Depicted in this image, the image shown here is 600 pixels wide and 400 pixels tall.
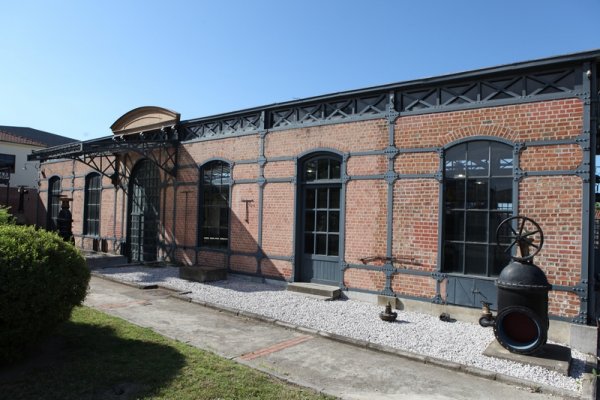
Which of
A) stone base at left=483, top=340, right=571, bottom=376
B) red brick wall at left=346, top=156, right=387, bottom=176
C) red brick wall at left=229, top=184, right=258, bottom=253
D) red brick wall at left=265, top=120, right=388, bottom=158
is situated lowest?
stone base at left=483, top=340, right=571, bottom=376

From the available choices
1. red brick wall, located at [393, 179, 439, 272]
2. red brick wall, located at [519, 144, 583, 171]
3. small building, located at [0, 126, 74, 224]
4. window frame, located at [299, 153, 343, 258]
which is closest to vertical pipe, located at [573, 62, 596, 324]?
red brick wall, located at [519, 144, 583, 171]

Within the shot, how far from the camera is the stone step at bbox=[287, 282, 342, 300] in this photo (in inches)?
362

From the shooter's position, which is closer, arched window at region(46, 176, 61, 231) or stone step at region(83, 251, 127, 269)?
stone step at region(83, 251, 127, 269)

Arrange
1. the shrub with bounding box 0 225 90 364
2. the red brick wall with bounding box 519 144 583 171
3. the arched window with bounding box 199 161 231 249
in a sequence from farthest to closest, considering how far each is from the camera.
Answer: the arched window with bounding box 199 161 231 249 < the red brick wall with bounding box 519 144 583 171 < the shrub with bounding box 0 225 90 364

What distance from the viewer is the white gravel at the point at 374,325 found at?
213 inches

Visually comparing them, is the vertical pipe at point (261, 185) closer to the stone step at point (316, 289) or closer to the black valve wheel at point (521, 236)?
the stone step at point (316, 289)

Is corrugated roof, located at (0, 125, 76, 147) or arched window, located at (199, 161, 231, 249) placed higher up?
corrugated roof, located at (0, 125, 76, 147)

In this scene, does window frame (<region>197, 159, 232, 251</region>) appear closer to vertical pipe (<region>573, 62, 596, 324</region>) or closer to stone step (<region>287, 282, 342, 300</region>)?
stone step (<region>287, 282, 342, 300</region>)

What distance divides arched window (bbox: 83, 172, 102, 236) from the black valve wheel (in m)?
14.9

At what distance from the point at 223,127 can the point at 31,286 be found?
8.18 m

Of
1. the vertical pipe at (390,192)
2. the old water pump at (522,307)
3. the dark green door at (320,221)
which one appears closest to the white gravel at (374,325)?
the old water pump at (522,307)

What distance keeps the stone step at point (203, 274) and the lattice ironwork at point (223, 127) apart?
3.91 m

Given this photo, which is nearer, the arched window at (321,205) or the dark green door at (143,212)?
the arched window at (321,205)

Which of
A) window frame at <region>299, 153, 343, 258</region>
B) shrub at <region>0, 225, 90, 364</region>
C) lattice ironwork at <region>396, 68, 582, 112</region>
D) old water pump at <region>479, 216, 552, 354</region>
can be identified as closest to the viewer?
shrub at <region>0, 225, 90, 364</region>
